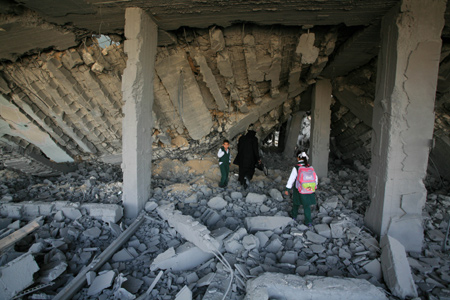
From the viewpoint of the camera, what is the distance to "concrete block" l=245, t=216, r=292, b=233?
13.1ft

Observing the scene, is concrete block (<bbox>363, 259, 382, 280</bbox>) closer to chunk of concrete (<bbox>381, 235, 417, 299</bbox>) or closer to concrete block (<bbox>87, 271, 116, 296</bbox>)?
chunk of concrete (<bbox>381, 235, 417, 299</bbox>)

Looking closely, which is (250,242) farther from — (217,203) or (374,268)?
(374,268)

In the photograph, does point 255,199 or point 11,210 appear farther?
point 255,199

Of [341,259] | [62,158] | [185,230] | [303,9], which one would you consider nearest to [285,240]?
[341,259]

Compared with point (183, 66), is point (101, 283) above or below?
below

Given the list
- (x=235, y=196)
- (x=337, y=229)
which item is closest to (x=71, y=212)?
(x=235, y=196)

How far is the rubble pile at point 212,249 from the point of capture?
280cm

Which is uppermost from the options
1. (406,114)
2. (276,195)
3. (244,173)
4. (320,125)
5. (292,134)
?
(406,114)

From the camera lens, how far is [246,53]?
17.8ft

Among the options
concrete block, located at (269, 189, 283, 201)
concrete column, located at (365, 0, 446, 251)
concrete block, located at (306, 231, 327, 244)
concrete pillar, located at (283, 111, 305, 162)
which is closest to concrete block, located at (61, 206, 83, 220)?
concrete block, located at (269, 189, 283, 201)

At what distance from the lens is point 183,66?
5.70 m

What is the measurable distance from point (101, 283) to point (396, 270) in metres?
3.35

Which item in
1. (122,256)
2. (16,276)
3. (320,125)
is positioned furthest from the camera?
(320,125)

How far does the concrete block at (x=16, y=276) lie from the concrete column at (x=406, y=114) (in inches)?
178
